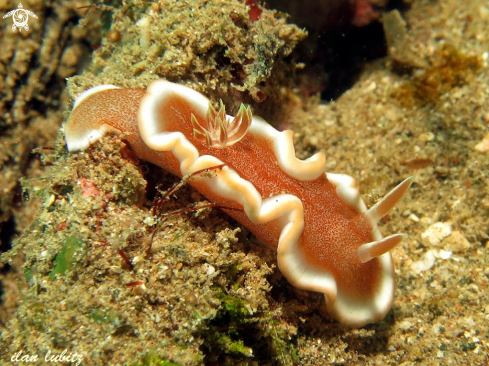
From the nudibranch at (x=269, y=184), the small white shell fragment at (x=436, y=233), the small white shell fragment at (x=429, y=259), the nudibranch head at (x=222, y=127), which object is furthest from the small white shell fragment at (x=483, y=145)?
the nudibranch head at (x=222, y=127)

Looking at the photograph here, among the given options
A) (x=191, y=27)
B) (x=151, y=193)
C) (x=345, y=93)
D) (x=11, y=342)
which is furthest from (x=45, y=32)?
(x=345, y=93)

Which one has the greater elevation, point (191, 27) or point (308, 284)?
point (191, 27)

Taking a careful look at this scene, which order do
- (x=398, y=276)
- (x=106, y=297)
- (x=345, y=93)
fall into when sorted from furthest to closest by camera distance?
(x=345, y=93) < (x=398, y=276) < (x=106, y=297)

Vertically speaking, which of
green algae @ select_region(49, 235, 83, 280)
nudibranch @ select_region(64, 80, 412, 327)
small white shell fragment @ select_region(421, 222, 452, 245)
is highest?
small white shell fragment @ select_region(421, 222, 452, 245)

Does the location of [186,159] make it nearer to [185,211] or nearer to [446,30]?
[185,211]

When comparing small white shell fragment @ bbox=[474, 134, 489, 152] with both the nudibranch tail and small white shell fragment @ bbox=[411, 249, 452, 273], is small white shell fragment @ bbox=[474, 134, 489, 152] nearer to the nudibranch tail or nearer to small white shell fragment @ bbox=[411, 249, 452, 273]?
small white shell fragment @ bbox=[411, 249, 452, 273]

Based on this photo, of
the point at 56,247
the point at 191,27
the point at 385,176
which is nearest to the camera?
the point at 56,247

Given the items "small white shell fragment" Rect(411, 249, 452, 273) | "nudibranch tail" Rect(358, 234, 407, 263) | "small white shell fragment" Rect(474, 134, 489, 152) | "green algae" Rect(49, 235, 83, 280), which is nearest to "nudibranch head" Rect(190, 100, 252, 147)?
"green algae" Rect(49, 235, 83, 280)

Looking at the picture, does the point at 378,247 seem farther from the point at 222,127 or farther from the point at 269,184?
the point at 222,127
